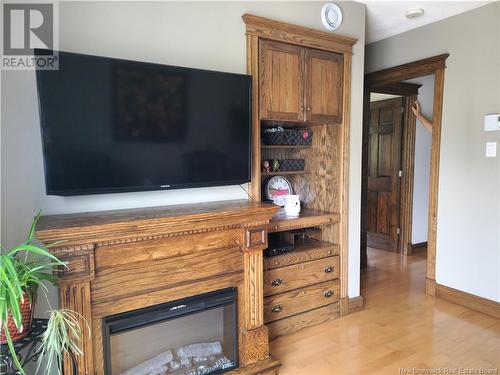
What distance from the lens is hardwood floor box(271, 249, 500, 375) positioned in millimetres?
2332

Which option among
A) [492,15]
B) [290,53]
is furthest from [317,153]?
[492,15]

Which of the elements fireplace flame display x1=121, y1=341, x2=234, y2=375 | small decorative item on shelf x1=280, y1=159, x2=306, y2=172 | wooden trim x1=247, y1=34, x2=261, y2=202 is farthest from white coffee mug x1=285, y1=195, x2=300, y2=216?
fireplace flame display x1=121, y1=341, x2=234, y2=375

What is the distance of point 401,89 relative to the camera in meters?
4.48

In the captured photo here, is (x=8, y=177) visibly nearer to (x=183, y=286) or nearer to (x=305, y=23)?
(x=183, y=286)

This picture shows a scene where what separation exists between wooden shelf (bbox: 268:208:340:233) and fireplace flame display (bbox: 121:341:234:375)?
876mm

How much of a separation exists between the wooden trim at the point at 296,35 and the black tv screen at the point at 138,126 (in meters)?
0.41

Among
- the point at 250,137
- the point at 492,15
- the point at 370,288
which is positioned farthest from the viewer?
the point at 370,288

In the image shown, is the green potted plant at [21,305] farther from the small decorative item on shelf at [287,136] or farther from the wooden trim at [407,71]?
the wooden trim at [407,71]

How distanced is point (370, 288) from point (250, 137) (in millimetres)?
2216

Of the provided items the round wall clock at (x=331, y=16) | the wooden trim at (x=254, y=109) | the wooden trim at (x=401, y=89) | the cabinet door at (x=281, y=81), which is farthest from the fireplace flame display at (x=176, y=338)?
the wooden trim at (x=401, y=89)

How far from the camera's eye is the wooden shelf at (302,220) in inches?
103

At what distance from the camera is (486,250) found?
3020 mm

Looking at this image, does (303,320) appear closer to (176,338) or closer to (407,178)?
(176,338)

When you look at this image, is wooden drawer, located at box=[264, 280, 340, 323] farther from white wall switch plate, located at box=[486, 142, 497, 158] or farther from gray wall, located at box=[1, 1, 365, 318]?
white wall switch plate, located at box=[486, 142, 497, 158]
